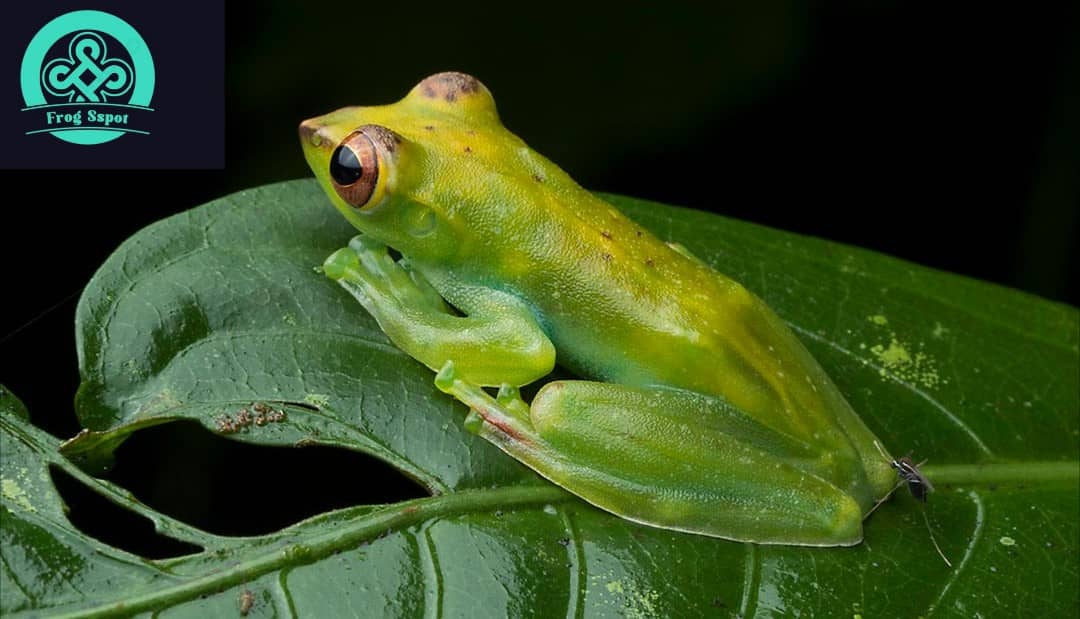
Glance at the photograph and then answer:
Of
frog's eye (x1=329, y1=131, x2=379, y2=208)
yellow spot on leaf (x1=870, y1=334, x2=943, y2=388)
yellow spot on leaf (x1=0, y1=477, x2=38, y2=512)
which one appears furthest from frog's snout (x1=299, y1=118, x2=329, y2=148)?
yellow spot on leaf (x1=870, y1=334, x2=943, y2=388)

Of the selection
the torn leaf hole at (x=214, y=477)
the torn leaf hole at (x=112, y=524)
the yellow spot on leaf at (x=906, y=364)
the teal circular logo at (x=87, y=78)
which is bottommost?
the torn leaf hole at (x=214, y=477)

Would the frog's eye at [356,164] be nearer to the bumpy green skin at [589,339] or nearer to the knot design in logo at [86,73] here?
the bumpy green skin at [589,339]

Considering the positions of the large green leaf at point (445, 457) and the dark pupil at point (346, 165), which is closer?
the large green leaf at point (445, 457)

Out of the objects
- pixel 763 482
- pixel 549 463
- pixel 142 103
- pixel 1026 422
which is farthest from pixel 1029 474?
pixel 142 103

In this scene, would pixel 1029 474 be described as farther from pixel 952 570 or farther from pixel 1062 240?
pixel 1062 240

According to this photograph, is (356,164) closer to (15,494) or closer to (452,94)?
(452,94)

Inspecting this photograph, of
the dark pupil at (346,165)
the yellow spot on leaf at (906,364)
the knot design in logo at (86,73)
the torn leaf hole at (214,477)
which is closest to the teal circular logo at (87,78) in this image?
the knot design in logo at (86,73)

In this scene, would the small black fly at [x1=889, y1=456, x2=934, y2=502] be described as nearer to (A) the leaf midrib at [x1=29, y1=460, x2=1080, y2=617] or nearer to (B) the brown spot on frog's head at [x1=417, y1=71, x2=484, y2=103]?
(A) the leaf midrib at [x1=29, y1=460, x2=1080, y2=617]
